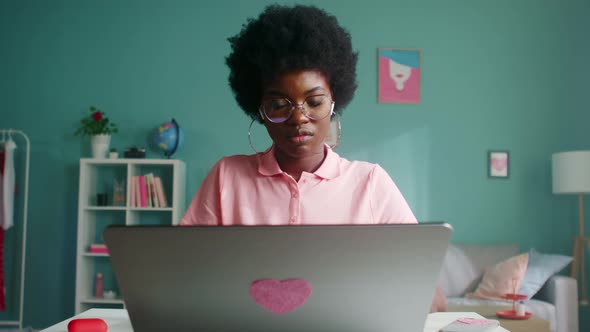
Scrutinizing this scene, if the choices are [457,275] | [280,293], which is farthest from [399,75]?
[280,293]

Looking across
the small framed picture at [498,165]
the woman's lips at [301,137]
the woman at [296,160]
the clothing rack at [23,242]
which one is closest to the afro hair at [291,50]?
the woman at [296,160]

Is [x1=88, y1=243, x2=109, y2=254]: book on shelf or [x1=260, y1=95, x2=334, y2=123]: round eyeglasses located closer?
[x1=260, y1=95, x2=334, y2=123]: round eyeglasses

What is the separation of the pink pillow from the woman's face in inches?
121

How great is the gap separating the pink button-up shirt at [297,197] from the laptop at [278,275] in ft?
1.68

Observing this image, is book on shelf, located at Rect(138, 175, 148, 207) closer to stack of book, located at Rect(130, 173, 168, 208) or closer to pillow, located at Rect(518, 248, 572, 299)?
stack of book, located at Rect(130, 173, 168, 208)

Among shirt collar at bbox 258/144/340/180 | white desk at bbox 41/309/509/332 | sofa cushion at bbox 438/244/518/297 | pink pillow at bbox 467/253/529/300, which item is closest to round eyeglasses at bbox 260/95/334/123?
shirt collar at bbox 258/144/340/180

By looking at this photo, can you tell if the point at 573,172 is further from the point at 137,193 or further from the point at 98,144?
the point at 98,144

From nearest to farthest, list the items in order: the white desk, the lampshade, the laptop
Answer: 1. the laptop
2. the white desk
3. the lampshade

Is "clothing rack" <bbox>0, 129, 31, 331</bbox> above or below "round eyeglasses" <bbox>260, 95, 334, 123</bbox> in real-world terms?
below

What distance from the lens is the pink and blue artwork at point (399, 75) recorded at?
4.63 m

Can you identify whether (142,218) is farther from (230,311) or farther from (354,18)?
(230,311)

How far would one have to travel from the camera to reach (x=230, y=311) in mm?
671

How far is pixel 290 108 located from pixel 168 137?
10.8 feet

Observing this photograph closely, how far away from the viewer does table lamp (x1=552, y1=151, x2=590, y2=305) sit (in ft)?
13.5
